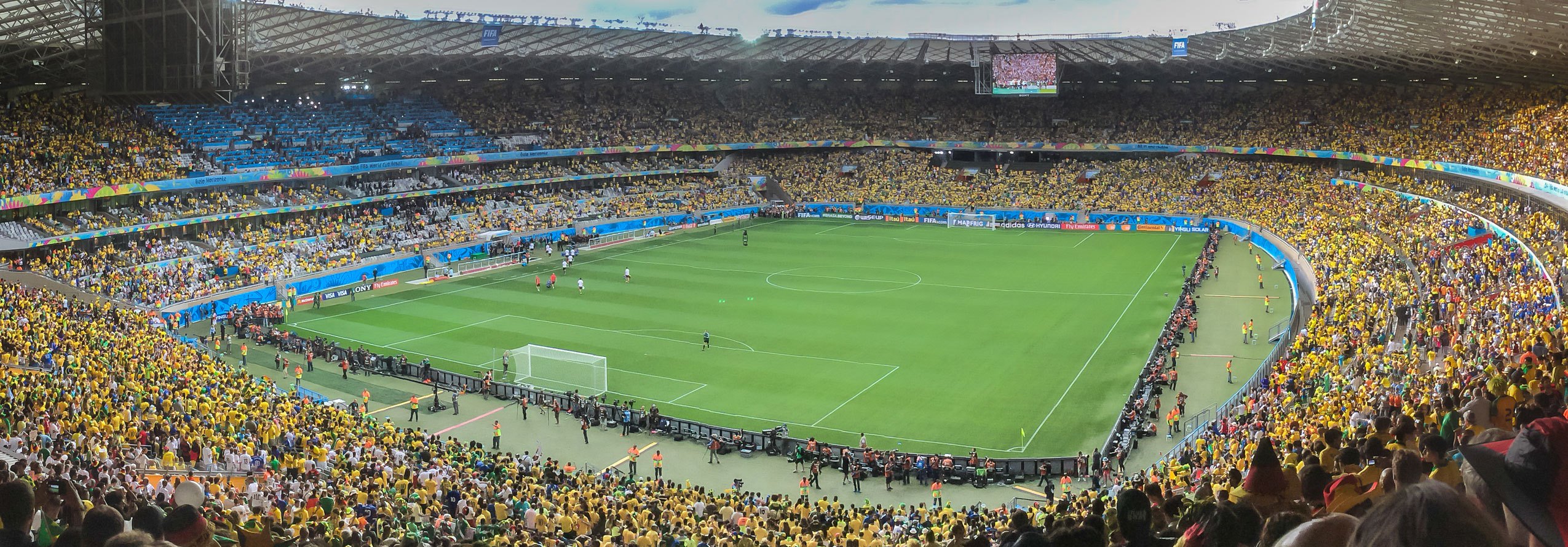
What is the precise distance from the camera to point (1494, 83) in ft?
225

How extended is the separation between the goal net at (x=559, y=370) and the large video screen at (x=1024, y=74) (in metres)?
53.5

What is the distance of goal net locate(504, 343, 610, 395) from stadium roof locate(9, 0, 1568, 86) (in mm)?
21074

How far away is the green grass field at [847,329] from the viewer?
35.5 metres

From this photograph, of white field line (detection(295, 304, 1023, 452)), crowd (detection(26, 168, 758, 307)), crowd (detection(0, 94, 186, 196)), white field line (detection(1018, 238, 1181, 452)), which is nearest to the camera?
white field line (detection(295, 304, 1023, 452))

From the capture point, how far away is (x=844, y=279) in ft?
197

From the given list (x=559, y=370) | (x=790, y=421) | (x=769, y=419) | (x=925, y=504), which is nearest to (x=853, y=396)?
(x=790, y=421)

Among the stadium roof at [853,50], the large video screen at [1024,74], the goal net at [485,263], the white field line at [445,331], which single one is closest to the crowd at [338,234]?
the goal net at [485,263]

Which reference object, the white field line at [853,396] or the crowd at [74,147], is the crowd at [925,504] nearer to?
the crowd at [74,147]

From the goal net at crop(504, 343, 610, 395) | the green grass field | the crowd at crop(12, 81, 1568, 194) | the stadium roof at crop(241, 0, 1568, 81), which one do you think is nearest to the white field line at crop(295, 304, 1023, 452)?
the green grass field

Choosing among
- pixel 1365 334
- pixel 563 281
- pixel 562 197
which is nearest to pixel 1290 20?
pixel 1365 334

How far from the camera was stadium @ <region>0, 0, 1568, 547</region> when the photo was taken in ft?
59.4

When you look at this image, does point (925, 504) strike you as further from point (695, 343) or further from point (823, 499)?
point (695, 343)

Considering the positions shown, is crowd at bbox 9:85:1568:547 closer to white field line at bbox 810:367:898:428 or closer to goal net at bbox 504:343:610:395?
white field line at bbox 810:367:898:428

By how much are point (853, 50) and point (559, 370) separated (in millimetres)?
55861
